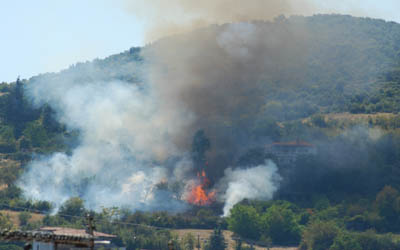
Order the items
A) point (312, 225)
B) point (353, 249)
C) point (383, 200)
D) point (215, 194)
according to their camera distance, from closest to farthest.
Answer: point (353, 249)
point (312, 225)
point (383, 200)
point (215, 194)

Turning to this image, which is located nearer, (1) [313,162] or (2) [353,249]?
(2) [353,249]

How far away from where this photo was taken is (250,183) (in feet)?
577

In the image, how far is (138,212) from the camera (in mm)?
158000

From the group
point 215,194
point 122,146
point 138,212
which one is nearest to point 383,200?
point 215,194

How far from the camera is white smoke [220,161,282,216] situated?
562 feet

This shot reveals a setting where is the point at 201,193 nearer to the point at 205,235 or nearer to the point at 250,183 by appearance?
the point at 250,183

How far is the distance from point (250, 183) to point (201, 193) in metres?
10.2

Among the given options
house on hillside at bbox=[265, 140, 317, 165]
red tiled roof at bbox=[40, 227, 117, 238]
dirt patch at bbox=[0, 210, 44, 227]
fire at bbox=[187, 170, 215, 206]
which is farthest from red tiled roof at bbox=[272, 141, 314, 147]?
red tiled roof at bbox=[40, 227, 117, 238]

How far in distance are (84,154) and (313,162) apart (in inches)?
1973

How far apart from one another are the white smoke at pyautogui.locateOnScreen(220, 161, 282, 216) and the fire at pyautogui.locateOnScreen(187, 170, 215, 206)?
304 centimetres

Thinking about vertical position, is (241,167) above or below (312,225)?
above

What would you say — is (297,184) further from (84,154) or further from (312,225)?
(84,154)

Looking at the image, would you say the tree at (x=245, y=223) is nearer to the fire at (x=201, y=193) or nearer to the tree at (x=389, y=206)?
the fire at (x=201, y=193)

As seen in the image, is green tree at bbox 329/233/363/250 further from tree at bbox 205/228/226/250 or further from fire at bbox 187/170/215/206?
fire at bbox 187/170/215/206
